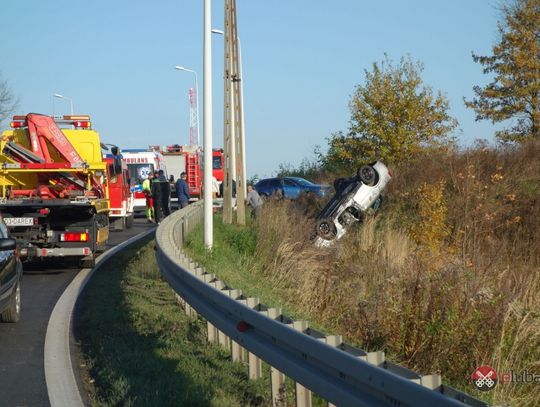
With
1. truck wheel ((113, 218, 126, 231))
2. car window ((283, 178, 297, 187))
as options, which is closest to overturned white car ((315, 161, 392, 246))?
truck wheel ((113, 218, 126, 231))

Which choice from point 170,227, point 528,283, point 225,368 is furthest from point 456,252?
point 225,368

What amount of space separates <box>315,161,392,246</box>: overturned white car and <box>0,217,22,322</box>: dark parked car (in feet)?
36.9

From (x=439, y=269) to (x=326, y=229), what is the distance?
10.4 meters

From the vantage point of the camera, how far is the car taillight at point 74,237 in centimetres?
→ 1675

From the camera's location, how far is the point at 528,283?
12.9 metres

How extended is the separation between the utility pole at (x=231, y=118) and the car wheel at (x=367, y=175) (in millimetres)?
3104

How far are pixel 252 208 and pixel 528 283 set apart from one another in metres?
13.3

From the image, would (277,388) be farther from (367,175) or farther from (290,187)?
(290,187)

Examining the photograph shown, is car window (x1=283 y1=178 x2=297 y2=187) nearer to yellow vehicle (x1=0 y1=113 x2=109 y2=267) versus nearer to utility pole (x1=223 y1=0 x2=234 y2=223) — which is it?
utility pole (x1=223 y1=0 x2=234 y2=223)

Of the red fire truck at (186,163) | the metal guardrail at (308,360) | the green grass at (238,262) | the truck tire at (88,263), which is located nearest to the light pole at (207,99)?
the green grass at (238,262)

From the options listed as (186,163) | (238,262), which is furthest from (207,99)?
(186,163)

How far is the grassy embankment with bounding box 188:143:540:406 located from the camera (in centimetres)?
925

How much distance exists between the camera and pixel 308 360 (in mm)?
5477

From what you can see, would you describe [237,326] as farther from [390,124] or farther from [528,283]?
[390,124]
